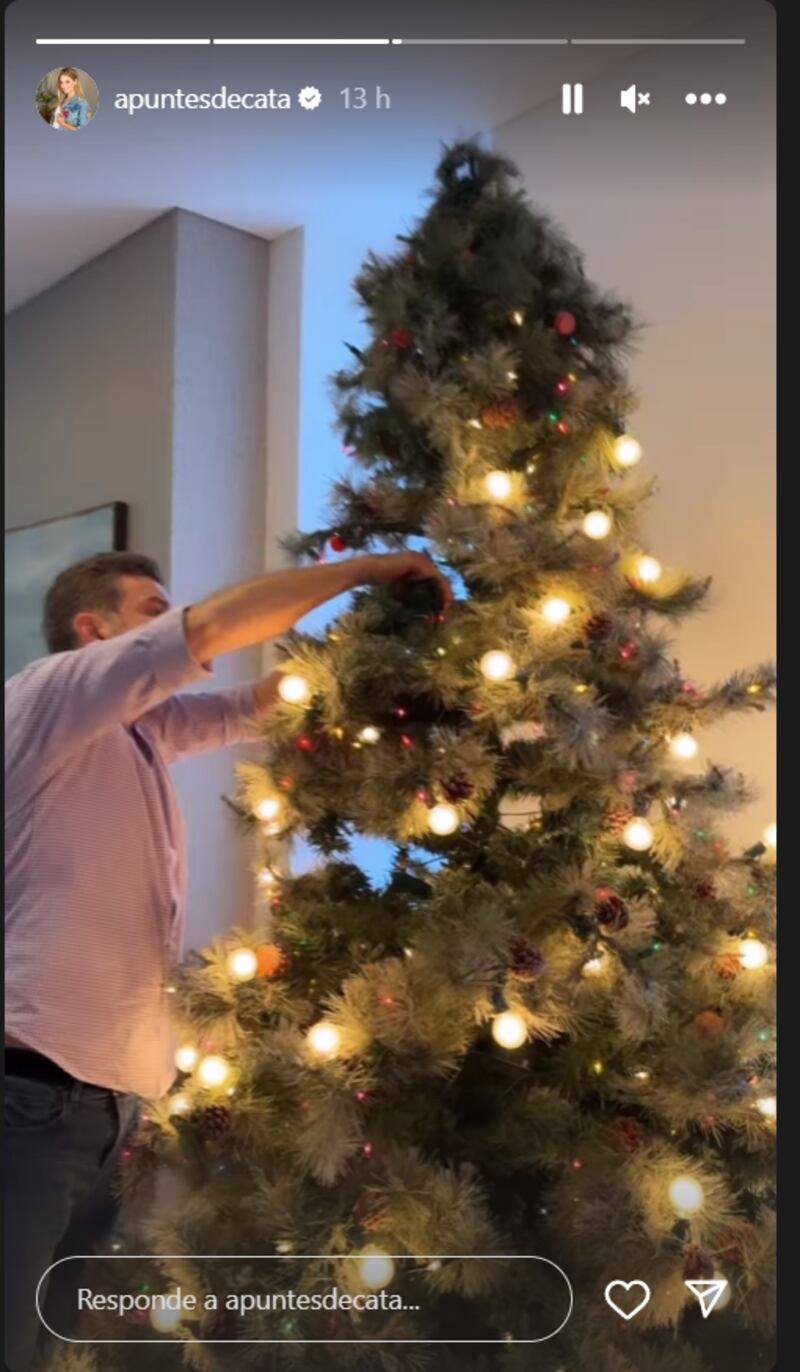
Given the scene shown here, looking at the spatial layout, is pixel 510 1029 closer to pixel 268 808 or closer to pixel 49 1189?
pixel 268 808

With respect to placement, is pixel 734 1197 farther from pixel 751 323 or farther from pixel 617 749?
pixel 751 323

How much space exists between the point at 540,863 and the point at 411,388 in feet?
1.42

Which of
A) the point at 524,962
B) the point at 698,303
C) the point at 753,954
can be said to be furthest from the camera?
the point at 698,303

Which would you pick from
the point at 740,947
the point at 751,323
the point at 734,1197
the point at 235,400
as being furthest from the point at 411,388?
the point at 734,1197

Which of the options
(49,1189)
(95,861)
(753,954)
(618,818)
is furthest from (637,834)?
(49,1189)

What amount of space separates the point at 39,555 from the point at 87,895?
29cm

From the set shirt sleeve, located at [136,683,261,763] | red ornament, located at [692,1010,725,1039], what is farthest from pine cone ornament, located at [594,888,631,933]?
shirt sleeve, located at [136,683,261,763]

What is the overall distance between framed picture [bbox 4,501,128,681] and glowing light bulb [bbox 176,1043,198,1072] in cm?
34

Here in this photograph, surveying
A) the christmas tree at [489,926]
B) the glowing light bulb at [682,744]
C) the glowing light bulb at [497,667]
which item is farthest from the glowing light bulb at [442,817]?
the glowing light bulb at [682,744]

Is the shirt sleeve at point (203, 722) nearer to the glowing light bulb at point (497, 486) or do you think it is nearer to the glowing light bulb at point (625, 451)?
the glowing light bulb at point (497, 486)

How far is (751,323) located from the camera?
938 millimetres

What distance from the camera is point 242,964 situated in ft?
2.93

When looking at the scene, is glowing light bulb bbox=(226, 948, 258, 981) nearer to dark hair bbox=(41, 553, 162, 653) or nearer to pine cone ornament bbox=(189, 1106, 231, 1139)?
pine cone ornament bbox=(189, 1106, 231, 1139)

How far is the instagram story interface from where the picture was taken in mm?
812
